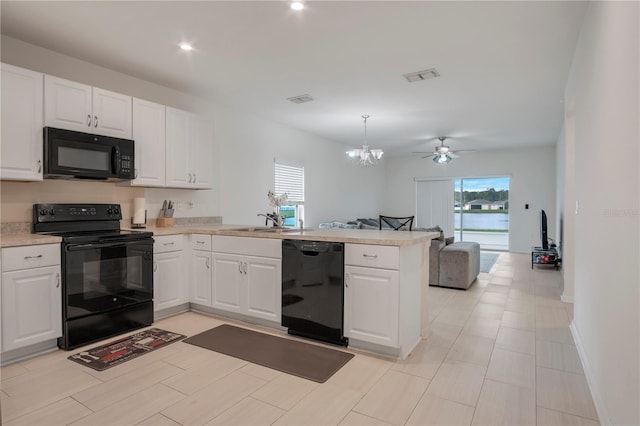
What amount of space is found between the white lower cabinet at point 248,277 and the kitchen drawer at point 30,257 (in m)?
1.34

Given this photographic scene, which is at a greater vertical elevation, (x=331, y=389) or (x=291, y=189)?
(x=291, y=189)

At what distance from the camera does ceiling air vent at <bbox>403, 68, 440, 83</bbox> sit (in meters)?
3.83

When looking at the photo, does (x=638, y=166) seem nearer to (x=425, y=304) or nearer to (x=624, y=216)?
(x=624, y=216)

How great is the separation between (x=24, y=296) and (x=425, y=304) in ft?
10.2

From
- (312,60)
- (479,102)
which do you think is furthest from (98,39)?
(479,102)

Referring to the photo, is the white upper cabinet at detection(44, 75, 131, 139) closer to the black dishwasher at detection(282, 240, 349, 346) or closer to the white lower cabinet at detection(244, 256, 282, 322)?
the white lower cabinet at detection(244, 256, 282, 322)

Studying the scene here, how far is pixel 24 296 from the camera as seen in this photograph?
2.65m

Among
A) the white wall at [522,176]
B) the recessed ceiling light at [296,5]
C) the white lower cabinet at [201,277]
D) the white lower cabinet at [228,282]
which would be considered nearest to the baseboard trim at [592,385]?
the white lower cabinet at [228,282]

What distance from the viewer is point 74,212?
339 centimetres

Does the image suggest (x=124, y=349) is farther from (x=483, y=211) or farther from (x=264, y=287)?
(x=483, y=211)

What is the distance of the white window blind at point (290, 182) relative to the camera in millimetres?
6184

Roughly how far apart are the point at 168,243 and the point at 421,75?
317 centimetres

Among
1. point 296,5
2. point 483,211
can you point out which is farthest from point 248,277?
point 483,211

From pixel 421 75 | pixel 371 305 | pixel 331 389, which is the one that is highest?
pixel 421 75
